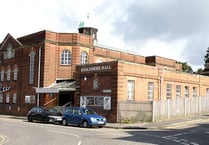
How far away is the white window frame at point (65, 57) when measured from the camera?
46.2m

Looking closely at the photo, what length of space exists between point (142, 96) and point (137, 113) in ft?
16.8

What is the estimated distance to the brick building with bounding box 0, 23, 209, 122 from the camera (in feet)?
115

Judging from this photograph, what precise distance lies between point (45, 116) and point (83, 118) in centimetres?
624

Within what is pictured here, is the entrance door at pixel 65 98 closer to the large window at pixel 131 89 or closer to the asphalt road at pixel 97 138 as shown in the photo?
the large window at pixel 131 89

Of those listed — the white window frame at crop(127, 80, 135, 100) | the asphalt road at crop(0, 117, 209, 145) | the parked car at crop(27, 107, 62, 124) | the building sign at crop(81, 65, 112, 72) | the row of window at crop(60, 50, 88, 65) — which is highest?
the row of window at crop(60, 50, 88, 65)

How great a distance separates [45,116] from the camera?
109 ft

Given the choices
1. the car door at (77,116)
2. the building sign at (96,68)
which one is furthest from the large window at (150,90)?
the car door at (77,116)

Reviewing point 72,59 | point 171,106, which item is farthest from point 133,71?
point 72,59

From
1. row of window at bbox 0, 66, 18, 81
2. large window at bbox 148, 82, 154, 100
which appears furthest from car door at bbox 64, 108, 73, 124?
row of window at bbox 0, 66, 18, 81

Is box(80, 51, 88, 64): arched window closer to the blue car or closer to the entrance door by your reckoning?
the entrance door

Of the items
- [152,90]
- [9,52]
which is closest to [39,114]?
[152,90]

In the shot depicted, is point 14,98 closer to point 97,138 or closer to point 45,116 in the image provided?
point 45,116

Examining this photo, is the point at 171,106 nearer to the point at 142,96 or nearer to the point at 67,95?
the point at 142,96

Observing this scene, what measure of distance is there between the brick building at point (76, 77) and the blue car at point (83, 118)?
4960 millimetres
